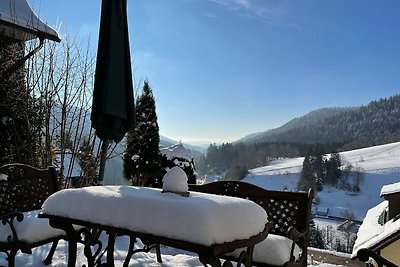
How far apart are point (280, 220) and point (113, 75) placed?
66.2 inches

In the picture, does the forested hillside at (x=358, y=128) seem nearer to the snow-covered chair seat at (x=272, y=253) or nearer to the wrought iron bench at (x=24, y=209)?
the wrought iron bench at (x=24, y=209)

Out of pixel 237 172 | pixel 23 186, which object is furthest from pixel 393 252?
pixel 237 172

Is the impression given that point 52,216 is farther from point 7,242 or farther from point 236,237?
point 236,237

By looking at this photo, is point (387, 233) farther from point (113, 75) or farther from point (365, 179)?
point (365, 179)

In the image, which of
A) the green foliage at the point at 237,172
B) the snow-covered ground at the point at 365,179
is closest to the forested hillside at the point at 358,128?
the snow-covered ground at the point at 365,179

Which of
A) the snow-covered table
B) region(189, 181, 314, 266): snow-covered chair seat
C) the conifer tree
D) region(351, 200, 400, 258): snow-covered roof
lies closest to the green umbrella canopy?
the snow-covered table

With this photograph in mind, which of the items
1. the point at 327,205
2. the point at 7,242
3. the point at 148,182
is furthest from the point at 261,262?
the point at 327,205

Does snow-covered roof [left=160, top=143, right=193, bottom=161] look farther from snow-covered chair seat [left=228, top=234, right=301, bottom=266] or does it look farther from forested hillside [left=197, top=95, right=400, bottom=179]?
forested hillside [left=197, top=95, right=400, bottom=179]

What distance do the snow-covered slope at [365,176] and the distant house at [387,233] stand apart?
37.3 m

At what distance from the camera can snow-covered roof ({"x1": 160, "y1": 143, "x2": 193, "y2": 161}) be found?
7805 mm

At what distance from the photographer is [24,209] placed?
315 centimetres

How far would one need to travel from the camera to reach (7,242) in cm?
242

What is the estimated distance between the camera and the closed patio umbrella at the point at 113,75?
2705 millimetres

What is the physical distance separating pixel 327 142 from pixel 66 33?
61.2 meters
